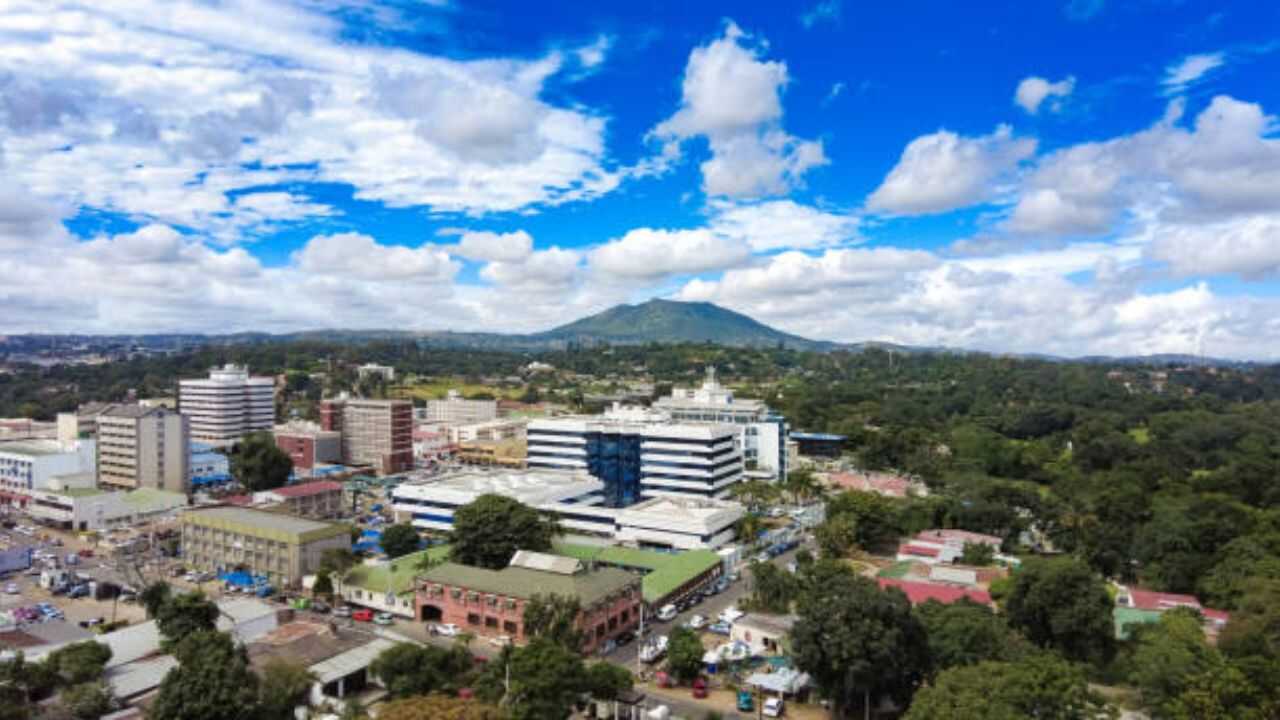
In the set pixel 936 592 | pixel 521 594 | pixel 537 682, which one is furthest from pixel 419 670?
pixel 936 592

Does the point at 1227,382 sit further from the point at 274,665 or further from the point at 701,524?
the point at 274,665

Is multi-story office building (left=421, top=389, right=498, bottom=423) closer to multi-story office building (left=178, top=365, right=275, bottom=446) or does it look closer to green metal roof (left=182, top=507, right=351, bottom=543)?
multi-story office building (left=178, top=365, right=275, bottom=446)

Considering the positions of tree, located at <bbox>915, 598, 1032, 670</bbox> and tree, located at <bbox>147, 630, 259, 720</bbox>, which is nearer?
tree, located at <bbox>147, 630, 259, 720</bbox>

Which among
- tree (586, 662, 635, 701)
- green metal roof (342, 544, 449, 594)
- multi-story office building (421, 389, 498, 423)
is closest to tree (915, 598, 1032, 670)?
tree (586, 662, 635, 701)

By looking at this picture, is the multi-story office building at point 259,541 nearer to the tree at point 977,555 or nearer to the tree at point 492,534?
the tree at point 492,534

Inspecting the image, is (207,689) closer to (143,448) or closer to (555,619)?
(555,619)

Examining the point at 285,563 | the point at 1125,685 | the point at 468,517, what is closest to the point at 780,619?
the point at 1125,685
